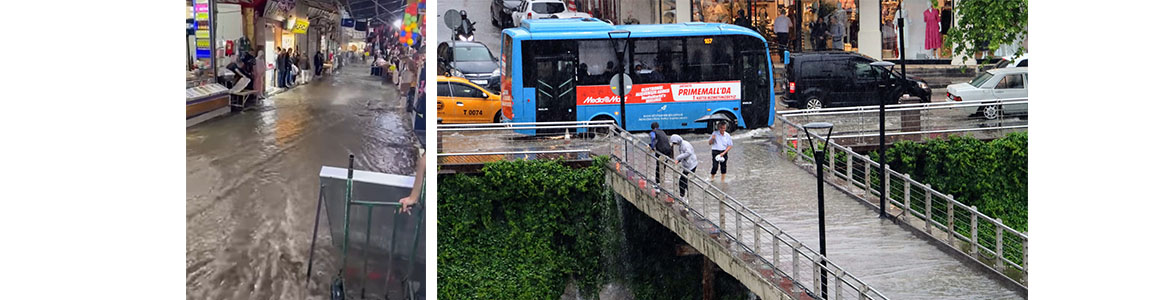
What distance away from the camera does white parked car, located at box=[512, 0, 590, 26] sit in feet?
44.1

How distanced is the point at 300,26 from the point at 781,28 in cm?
945

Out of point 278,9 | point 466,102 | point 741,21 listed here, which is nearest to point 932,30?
point 741,21

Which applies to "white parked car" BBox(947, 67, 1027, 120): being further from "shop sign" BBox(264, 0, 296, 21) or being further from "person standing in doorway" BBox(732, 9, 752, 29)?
"shop sign" BBox(264, 0, 296, 21)

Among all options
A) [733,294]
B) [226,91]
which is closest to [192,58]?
[226,91]

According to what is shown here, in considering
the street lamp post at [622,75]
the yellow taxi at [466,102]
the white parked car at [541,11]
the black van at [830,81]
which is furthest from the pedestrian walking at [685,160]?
the white parked car at [541,11]

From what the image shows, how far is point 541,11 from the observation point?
13.5 metres

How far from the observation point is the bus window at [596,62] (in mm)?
12258

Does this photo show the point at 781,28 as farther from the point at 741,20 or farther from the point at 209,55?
the point at 209,55

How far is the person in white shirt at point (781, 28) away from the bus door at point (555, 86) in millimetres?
2293

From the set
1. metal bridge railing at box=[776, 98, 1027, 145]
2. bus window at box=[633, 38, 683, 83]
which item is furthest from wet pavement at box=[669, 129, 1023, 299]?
bus window at box=[633, 38, 683, 83]

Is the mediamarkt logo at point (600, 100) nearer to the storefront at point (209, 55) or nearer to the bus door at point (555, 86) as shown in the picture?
the bus door at point (555, 86)
